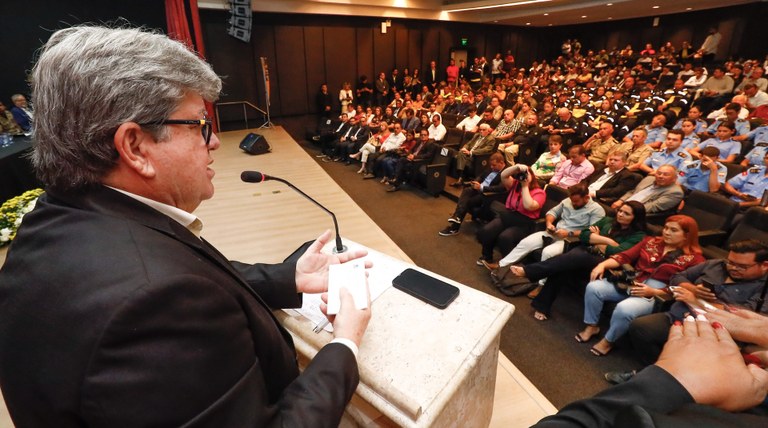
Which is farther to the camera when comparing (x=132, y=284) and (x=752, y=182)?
(x=752, y=182)

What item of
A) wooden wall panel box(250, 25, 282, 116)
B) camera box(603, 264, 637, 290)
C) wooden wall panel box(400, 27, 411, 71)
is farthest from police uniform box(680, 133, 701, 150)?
wooden wall panel box(250, 25, 282, 116)

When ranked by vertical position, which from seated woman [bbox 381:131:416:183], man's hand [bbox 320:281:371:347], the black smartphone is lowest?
seated woman [bbox 381:131:416:183]

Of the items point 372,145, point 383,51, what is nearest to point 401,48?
point 383,51

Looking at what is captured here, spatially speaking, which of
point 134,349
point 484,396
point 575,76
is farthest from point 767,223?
point 575,76

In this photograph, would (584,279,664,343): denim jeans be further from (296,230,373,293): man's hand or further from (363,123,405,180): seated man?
(363,123,405,180): seated man

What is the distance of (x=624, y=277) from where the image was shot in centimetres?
261

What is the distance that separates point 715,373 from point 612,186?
3929mm

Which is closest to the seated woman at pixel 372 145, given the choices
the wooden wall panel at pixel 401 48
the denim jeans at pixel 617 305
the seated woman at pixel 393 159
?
the seated woman at pixel 393 159

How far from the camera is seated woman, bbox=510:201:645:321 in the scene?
294cm

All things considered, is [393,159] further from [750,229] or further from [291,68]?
[291,68]

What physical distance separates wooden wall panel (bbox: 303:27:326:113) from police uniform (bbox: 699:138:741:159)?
9660 mm

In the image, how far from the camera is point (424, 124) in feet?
26.0

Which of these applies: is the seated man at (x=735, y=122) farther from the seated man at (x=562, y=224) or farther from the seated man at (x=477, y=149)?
the seated man at (x=562, y=224)

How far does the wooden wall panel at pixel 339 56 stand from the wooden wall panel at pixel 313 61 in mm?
161
